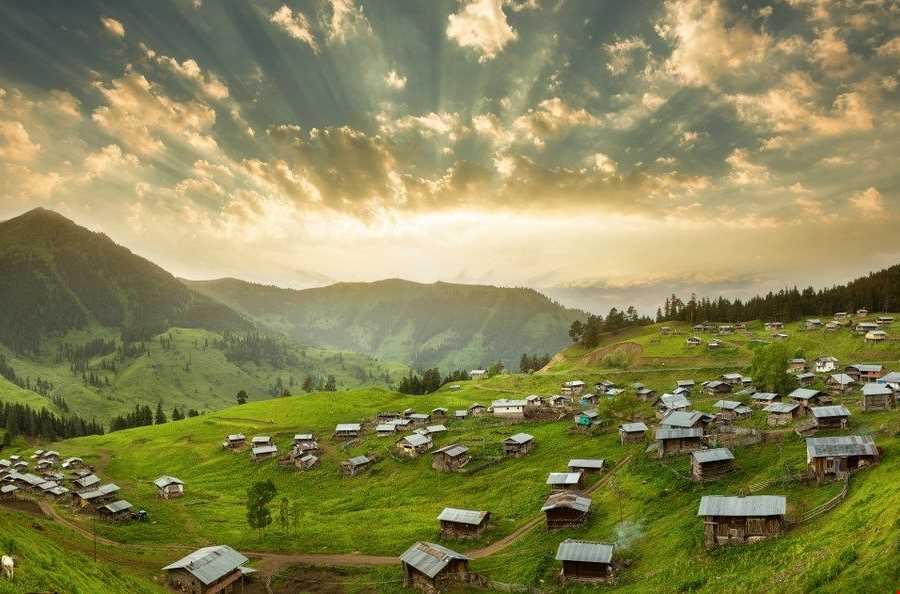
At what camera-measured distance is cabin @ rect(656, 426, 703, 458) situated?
8619 cm

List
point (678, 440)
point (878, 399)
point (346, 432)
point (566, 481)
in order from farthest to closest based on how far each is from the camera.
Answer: point (346, 432), point (878, 399), point (678, 440), point (566, 481)

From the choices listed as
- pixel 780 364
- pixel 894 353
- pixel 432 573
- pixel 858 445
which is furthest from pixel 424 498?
pixel 894 353

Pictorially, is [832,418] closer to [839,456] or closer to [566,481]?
[839,456]

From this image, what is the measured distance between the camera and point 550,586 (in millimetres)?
57656

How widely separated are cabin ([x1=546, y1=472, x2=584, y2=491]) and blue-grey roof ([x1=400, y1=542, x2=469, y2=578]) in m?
27.7

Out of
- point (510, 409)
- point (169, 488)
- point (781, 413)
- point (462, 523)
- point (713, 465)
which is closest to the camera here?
point (713, 465)

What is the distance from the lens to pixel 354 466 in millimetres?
122812

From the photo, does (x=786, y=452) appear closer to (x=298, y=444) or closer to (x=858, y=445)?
(x=858, y=445)

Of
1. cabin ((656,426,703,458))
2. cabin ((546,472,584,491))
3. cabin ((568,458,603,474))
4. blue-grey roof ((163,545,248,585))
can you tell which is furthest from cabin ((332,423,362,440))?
cabin ((656,426,703,458))

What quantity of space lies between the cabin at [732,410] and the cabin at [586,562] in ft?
206

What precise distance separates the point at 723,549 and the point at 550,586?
63.4 ft

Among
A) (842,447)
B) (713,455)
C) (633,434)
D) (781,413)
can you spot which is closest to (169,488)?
(633,434)

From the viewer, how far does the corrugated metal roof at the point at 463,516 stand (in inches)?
2977

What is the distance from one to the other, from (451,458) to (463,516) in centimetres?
3608
